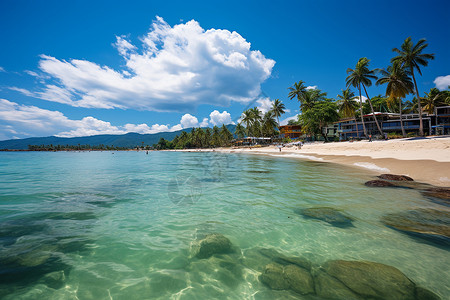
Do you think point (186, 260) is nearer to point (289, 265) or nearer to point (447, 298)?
point (289, 265)

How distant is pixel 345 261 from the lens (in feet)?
12.9

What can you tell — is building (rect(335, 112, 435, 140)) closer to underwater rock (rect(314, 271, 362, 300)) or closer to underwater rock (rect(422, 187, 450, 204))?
underwater rock (rect(422, 187, 450, 204))

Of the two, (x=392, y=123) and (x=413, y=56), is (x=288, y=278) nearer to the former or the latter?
(x=413, y=56)

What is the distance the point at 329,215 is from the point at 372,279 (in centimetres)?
340

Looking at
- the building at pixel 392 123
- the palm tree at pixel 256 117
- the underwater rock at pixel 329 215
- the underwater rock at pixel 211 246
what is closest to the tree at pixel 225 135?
the palm tree at pixel 256 117

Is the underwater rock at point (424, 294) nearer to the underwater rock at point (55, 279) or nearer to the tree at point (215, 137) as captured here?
the underwater rock at point (55, 279)

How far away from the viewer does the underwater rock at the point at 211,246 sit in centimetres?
440

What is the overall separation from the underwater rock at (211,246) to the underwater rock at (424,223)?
5.06 meters

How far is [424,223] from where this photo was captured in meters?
5.62

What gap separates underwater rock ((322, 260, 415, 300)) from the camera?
9.71 ft

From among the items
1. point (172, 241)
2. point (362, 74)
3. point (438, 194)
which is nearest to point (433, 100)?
point (362, 74)

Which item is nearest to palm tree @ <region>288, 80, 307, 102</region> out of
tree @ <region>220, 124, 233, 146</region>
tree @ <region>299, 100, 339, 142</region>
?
tree @ <region>299, 100, 339, 142</region>

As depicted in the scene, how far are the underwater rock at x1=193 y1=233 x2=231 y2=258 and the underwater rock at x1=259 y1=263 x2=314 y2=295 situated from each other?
3.91ft

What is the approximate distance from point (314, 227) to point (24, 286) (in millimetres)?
6784
